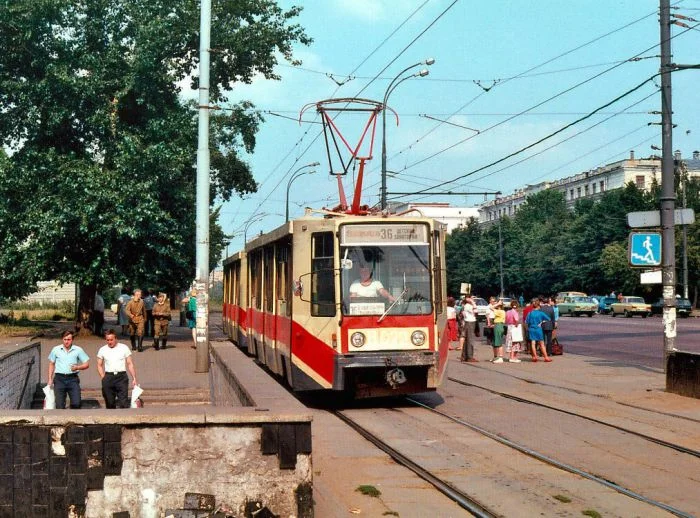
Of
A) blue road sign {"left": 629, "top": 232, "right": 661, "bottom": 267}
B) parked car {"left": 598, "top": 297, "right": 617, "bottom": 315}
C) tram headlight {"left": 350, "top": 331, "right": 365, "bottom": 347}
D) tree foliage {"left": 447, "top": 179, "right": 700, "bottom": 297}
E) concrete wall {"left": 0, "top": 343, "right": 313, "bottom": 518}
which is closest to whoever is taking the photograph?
concrete wall {"left": 0, "top": 343, "right": 313, "bottom": 518}

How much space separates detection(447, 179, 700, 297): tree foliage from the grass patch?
64.0m

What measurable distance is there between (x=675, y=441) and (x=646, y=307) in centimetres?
5755

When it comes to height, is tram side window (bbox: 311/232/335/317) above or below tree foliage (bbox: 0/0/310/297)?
below

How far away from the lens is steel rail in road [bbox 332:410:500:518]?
8203mm

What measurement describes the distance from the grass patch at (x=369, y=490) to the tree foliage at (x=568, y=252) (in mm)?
64018

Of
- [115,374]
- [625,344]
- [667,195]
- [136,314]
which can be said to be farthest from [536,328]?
[115,374]

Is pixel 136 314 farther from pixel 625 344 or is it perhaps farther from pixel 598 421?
pixel 625 344

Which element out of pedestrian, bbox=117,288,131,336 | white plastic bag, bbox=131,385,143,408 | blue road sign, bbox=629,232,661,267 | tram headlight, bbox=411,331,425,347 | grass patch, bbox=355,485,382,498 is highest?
Answer: blue road sign, bbox=629,232,661,267

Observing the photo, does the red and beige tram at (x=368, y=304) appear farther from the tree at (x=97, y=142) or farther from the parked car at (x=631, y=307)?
the parked car at (x=631, y=307)

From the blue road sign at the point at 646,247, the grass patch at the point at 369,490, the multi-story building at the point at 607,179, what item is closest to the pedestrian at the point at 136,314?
the blue road sign at the point at 646,247

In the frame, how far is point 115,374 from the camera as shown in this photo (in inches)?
577

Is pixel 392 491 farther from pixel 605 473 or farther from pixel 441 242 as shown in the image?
pixel 441 242

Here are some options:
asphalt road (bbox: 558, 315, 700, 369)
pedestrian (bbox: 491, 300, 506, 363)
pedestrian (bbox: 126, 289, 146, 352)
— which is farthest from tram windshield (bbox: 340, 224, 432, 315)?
pedestrian (bbox: 491, 300, 506, 363)

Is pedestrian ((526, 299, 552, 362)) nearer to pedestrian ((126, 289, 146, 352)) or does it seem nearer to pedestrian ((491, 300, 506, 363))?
pedestrian ((491, 300, 506, 363))
